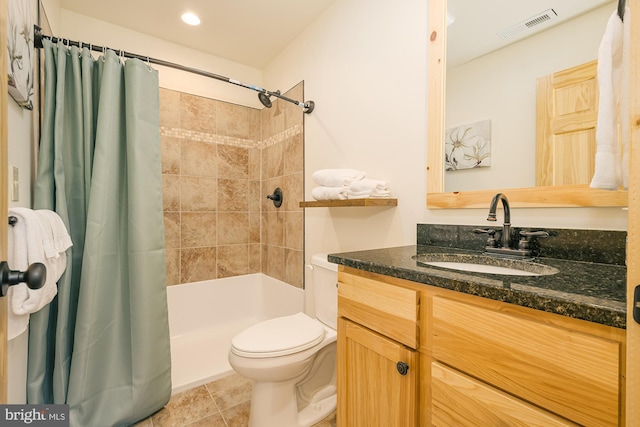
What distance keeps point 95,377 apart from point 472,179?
6.52ft

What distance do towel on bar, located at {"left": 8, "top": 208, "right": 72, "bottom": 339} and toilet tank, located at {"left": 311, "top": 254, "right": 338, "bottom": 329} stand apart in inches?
44.8

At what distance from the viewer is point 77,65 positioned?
1351 millimetres

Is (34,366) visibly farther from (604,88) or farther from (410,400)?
(604,88)

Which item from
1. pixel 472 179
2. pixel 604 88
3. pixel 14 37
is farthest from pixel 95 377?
pixel 604 88

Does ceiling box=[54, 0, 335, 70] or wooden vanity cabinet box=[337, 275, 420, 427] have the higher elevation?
ceiling box=[54, 0, 335, 70]

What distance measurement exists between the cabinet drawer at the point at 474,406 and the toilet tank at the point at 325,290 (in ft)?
2.65

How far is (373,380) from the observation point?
90cm

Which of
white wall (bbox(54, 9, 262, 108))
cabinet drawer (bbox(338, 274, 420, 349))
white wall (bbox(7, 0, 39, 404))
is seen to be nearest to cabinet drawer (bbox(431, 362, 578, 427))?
cabinet drawer (bbox(338, 274, 420, 349))

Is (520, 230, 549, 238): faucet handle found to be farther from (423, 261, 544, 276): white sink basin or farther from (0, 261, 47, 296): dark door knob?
(0, 261, 47, 296): dark door knob

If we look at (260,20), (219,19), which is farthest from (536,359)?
(219,19)

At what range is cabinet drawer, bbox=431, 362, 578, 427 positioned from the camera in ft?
1.84

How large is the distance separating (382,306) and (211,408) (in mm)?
1316

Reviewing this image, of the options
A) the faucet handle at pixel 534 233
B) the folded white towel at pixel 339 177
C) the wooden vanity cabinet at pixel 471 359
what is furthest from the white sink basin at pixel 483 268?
the folded white towel at pixel 339 177

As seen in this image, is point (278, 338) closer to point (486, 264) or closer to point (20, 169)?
point (486, 264)
